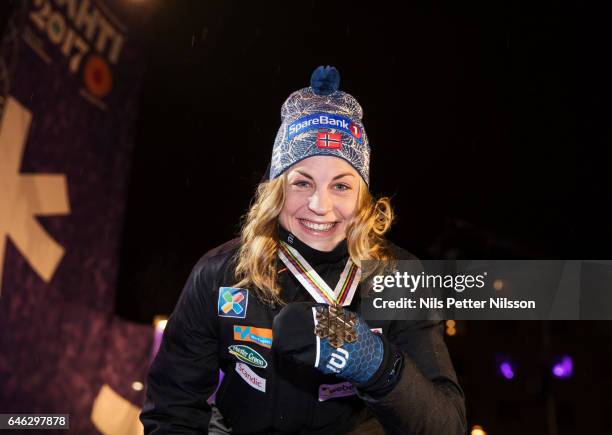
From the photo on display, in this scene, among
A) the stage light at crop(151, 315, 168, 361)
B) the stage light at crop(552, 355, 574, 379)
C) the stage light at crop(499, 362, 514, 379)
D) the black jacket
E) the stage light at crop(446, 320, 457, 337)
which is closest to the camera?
the black jacket

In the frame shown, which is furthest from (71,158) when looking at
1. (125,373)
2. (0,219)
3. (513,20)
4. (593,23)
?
(593,23)

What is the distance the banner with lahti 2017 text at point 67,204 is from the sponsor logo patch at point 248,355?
2335 millimetres

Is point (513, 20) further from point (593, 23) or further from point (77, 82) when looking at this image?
point (77, 82)

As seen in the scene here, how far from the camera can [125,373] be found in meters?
5.34

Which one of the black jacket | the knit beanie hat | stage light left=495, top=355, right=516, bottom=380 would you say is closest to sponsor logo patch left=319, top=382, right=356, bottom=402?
the black jacket

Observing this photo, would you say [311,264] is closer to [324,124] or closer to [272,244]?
[272,244]

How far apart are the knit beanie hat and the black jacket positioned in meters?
0.32

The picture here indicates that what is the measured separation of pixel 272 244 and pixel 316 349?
76cm

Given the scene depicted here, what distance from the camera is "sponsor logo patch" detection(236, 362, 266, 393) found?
2.17 meters

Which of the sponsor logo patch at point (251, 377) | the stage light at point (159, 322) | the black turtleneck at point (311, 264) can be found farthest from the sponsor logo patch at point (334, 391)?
the stage light at point (159, 322)

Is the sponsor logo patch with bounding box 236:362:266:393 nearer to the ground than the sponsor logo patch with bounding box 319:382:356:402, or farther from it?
farther from it

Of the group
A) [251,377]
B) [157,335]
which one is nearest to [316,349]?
[251,377]

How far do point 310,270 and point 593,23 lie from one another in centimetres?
586

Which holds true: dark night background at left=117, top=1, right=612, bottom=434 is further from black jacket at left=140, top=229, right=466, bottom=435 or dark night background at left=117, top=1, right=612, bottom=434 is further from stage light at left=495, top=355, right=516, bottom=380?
black jacket at left=140, top=229, right=466, bottom=435
